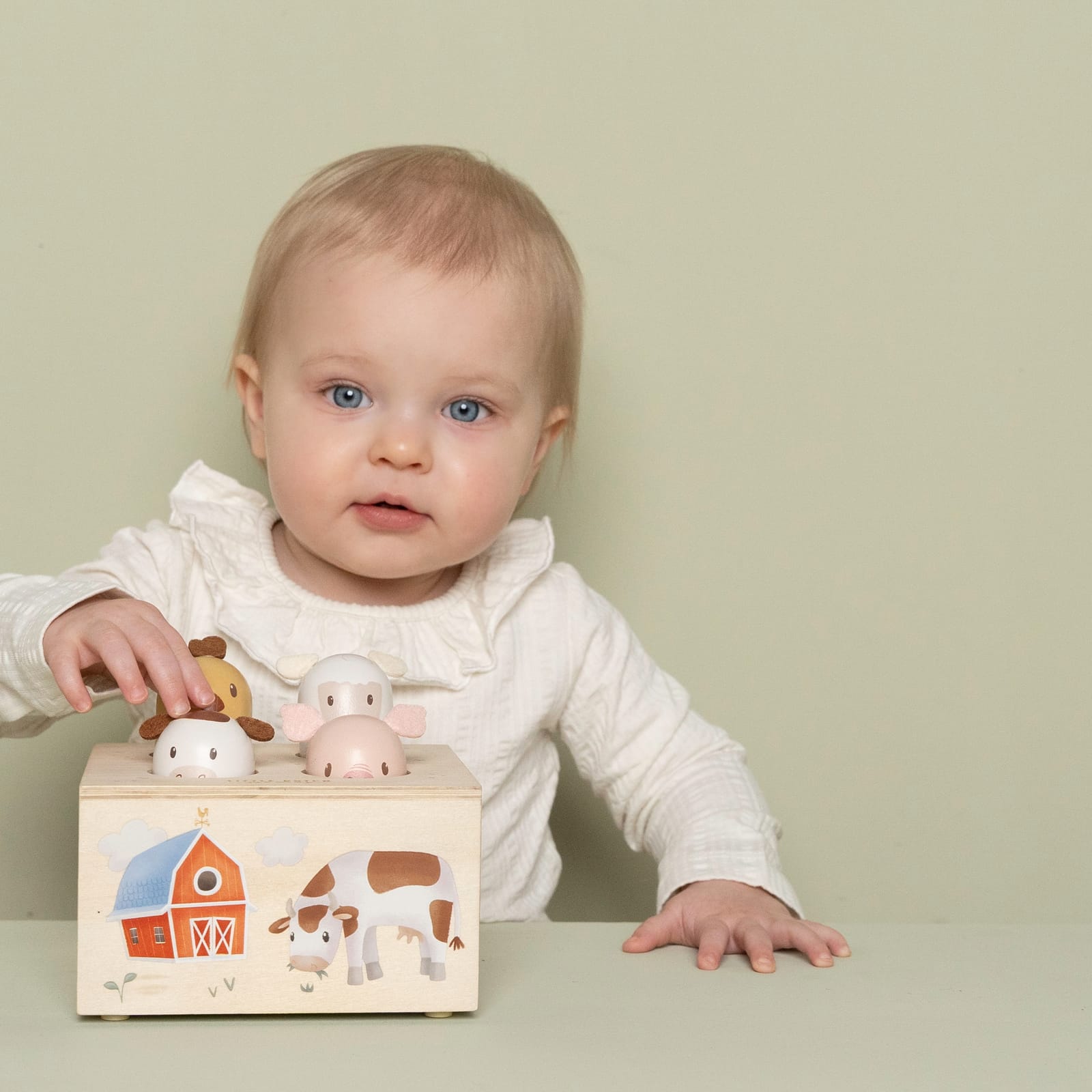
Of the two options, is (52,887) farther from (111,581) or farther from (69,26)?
(69,26)

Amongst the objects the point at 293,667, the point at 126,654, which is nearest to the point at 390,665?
the point at 293,667

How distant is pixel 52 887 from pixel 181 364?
49 centimetres

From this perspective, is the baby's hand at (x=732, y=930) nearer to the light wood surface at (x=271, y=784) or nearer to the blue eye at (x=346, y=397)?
the light wood surface at (x=271, y=784)

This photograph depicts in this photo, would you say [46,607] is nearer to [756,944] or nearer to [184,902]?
[184,902]

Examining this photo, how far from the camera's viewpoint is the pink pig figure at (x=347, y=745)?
704 mm

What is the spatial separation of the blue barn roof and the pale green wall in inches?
25.4

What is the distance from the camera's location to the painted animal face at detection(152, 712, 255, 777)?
692 mm

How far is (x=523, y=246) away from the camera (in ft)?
3.43

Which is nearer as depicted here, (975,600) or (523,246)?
(523,246)

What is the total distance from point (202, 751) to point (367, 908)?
0.37ft

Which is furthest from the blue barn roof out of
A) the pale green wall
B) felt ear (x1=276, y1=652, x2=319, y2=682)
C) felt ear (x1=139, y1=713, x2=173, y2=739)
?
the pale green wall

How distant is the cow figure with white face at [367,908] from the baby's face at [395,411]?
0.37 meters

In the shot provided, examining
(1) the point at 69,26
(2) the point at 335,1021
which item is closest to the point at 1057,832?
(2) the point at 335,1021

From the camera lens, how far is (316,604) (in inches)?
41.9
